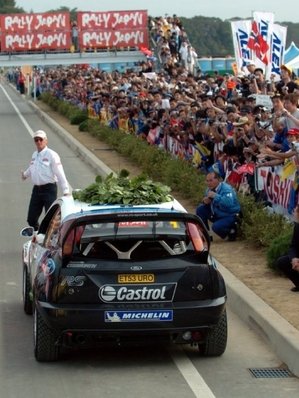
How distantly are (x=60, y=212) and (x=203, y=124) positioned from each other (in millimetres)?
10617

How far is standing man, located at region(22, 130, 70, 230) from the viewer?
15023 millimetres

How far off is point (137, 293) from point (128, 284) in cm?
10

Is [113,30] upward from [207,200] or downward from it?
downward

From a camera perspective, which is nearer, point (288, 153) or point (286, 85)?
point (288, 153)

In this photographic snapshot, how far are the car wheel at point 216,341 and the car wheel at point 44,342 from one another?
4.22 ft

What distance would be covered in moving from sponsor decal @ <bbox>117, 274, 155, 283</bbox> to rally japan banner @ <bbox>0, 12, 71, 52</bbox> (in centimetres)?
4498

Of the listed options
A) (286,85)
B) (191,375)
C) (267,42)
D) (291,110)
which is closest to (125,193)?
(191,375)

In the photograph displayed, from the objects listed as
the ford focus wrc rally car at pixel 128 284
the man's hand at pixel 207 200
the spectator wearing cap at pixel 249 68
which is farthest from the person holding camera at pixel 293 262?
the spectator wearing cap at pixel 249 68

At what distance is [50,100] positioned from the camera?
187ft

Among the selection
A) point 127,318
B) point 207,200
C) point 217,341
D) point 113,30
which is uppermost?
point 127,318

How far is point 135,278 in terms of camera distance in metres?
9.29

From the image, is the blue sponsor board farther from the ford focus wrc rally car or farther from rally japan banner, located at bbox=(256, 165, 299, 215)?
rally japan banner, located at bbox=(256, 165, 299, 215)

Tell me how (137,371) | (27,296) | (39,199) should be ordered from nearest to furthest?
(137,371) < (27,296) < (39,199)

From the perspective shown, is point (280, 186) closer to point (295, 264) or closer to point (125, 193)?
point (295, 264)
